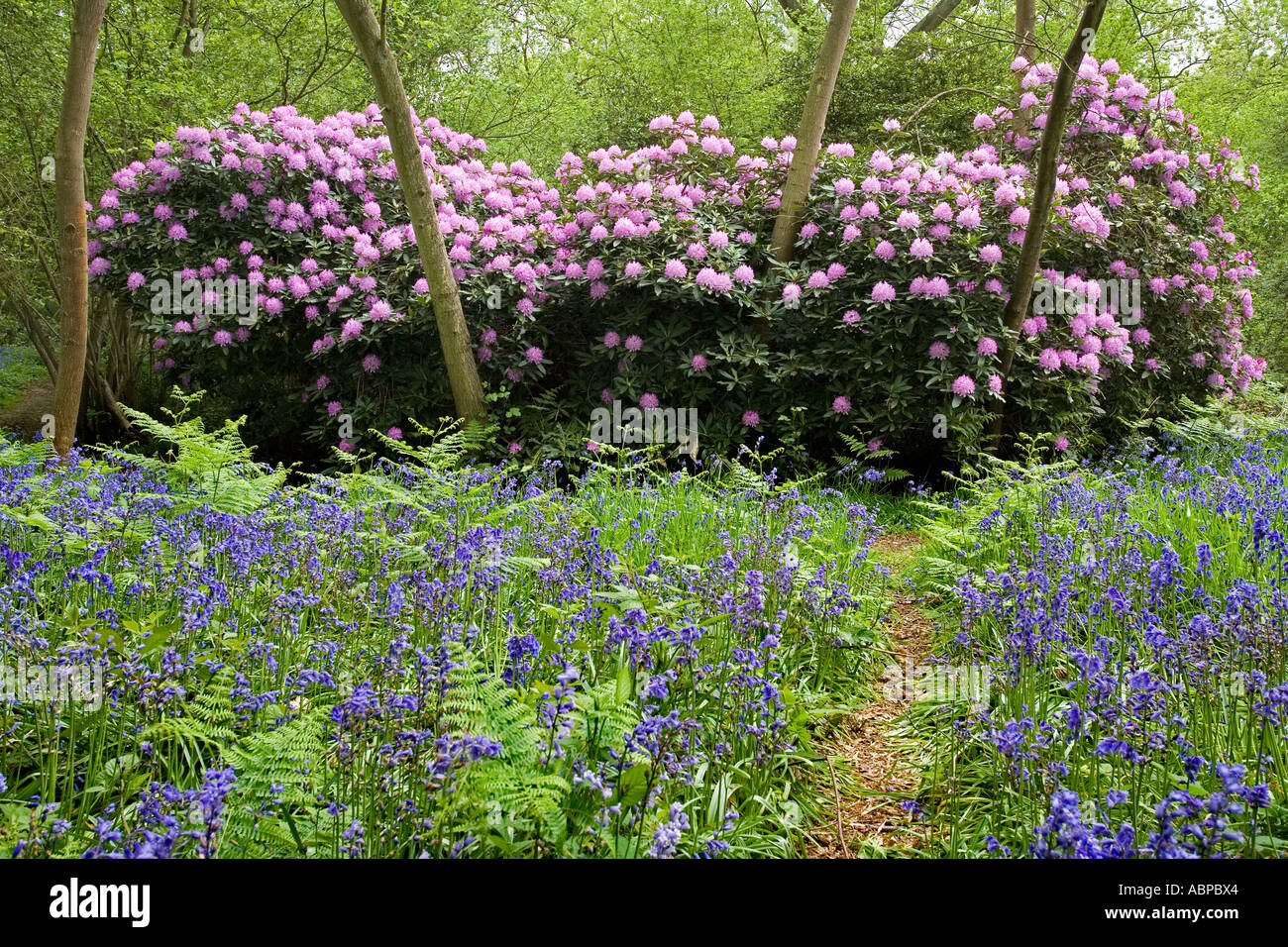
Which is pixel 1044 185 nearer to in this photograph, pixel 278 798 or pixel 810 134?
pixel 810 134

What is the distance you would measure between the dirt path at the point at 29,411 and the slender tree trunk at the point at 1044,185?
11.8m

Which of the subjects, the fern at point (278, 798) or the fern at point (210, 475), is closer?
the fern at point (278, 798)

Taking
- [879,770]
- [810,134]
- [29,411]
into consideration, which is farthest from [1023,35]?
[29,411]

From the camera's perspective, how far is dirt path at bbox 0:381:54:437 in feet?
41.3

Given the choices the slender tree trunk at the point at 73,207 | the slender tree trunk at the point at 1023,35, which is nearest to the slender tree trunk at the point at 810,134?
the slender tree trunk at the point at 1023,35

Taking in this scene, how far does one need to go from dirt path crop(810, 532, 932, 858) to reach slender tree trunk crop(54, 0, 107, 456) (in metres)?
6.07

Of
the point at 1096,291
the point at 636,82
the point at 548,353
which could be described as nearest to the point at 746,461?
the point at 548,353

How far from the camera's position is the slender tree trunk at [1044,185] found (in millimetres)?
6586

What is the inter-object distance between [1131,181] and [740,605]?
7.82m

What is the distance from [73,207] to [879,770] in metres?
6.79

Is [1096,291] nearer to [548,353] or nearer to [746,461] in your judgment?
[746,461]

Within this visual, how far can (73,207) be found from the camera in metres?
6.50

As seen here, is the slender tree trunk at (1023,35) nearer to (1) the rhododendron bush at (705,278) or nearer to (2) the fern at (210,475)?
(1) the rhododendron bush at (705,278)

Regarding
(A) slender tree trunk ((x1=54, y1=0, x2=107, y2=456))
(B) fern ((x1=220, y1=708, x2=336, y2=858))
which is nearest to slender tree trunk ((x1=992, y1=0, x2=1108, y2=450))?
(B) fern ((x1=220, y1=708, x2=336, y2=858))
